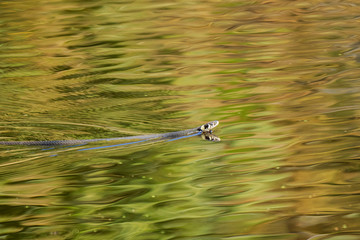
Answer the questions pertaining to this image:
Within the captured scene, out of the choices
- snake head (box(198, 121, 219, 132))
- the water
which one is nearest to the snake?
snake head (box(198, 121, 219, 132))

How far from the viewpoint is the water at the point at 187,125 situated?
5.22m

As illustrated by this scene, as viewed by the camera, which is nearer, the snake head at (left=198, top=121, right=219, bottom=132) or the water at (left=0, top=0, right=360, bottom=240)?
the water at (left=0, top=0, right=360, bottom=240)

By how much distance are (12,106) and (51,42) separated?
457 cm

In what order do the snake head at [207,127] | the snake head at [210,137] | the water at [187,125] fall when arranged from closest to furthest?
the water at [187,125]
the snake head at [210,137]
the snake head at [207,127]

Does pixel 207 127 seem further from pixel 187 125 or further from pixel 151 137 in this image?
pixel 151 137

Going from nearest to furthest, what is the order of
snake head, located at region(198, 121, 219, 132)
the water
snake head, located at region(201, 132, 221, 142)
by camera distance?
the water
snake head, located at region(201, 132, 221, 142)
snake head, located at region(198, 121, 219, 132)

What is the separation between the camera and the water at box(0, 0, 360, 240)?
5.22 m

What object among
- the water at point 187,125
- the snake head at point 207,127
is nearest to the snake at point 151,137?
the snake head at point 207,127

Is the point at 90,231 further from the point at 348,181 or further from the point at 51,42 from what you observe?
the point at 51,42

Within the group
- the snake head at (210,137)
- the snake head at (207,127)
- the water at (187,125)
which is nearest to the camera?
the water at (187,125)

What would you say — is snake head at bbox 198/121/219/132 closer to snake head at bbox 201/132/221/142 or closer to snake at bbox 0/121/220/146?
snake at bbox 0/121/220/146

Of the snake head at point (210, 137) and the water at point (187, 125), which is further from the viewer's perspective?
the snake head at point (210, 137)

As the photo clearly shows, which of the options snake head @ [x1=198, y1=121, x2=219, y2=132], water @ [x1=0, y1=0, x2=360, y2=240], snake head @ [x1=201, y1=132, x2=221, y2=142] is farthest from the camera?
snake head @ [x1=198, y1=121, x2=219, y2=132]

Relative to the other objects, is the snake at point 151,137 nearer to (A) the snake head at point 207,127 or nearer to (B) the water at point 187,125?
(A) the snake head at point 207,127
